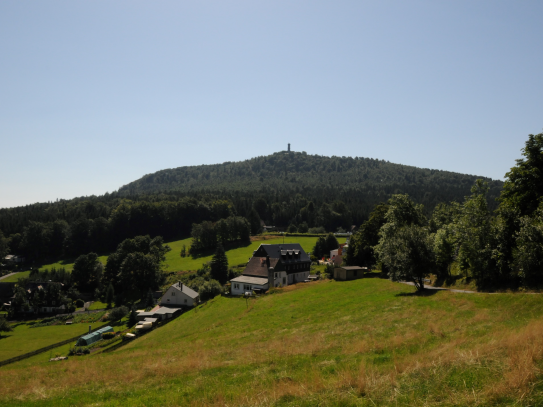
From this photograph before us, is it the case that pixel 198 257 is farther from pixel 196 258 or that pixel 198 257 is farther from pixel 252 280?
pixel 252 280

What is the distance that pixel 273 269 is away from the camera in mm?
62250

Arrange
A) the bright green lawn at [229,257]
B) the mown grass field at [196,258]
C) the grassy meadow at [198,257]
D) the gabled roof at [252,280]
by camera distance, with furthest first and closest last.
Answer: the grassy meadow at [198,257] < the mown grass field at [196,258] < the bright green lawn at [229,257] < the gabled roof at [252,280]

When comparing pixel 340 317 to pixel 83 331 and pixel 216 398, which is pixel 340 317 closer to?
pixel 216 398

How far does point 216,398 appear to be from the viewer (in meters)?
11.1

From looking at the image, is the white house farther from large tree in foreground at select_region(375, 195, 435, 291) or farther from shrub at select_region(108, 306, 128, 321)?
large tree in foreground at select_region(375, 195, 435, 291)

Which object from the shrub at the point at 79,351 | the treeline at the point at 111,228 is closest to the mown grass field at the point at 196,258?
the treeline at the point at 111,228

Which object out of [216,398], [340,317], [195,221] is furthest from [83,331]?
[195,221]

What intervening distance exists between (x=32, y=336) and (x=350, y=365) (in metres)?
65.6

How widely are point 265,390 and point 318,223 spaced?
475 feet

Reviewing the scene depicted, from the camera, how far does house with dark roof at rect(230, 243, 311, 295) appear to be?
58125 mm

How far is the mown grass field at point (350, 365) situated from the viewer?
9.27 meters

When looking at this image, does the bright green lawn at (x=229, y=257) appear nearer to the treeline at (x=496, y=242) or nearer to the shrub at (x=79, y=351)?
the shrub at (x=79, y=351)

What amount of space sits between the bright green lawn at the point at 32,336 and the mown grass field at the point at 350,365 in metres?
34.0

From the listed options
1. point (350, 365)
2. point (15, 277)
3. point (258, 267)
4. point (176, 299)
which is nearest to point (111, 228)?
point (15, 277)
